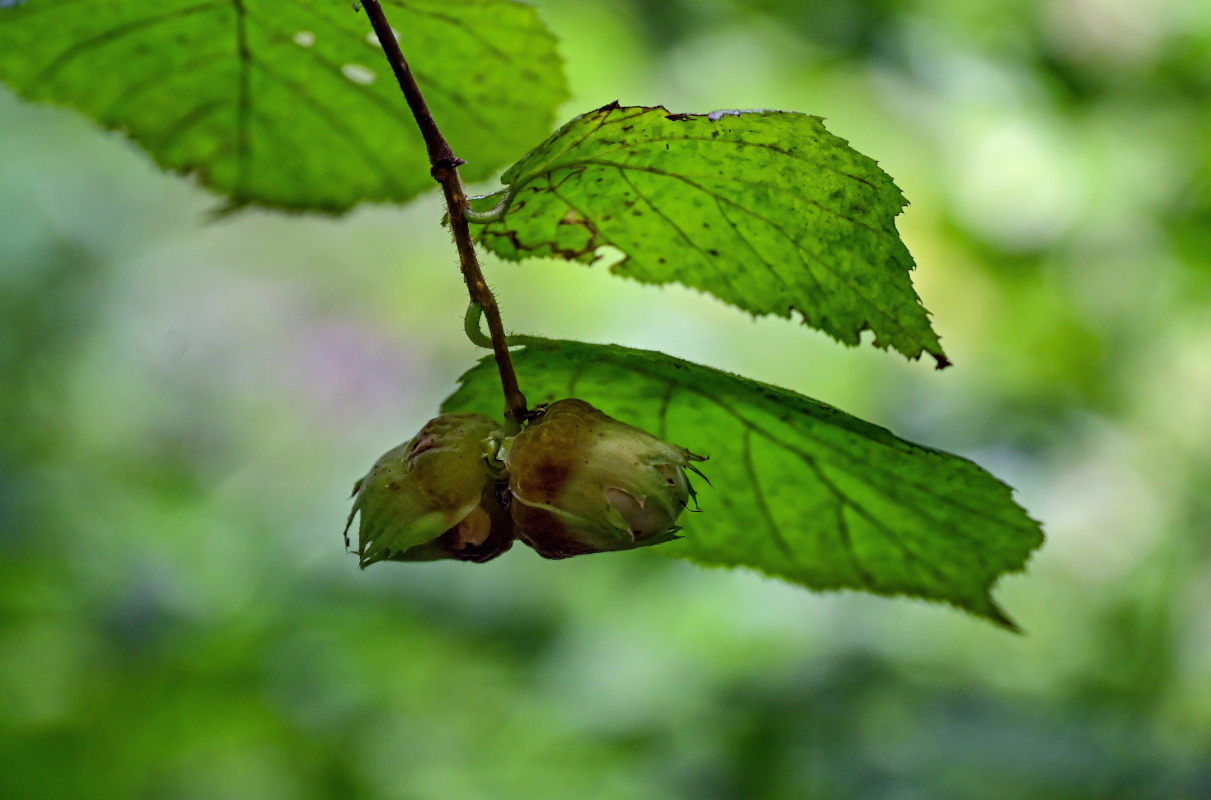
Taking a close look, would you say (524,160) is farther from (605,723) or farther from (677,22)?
(677,22)

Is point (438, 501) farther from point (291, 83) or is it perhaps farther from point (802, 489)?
point (291, 83)

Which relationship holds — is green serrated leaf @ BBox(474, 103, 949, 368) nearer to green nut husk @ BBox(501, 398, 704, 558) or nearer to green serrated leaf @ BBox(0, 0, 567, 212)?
green nut husk @ BBox(501, 398, 704, 558)

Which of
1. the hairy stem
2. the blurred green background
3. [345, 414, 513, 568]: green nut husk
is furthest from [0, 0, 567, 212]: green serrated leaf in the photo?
the blurred green background

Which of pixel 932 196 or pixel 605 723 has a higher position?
pixel 932 196

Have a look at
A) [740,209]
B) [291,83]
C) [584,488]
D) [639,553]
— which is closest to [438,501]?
[584,488]

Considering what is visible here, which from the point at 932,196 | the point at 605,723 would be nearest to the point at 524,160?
the point at 605,723

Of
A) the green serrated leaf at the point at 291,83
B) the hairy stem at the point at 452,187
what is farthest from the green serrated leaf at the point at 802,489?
the green serrated leaf at the point at 291,83

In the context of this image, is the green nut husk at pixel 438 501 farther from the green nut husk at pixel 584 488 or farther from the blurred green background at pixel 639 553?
the blurred green background at pixel 639 553

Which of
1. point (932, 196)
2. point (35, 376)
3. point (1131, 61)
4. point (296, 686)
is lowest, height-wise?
point (296, 686)
